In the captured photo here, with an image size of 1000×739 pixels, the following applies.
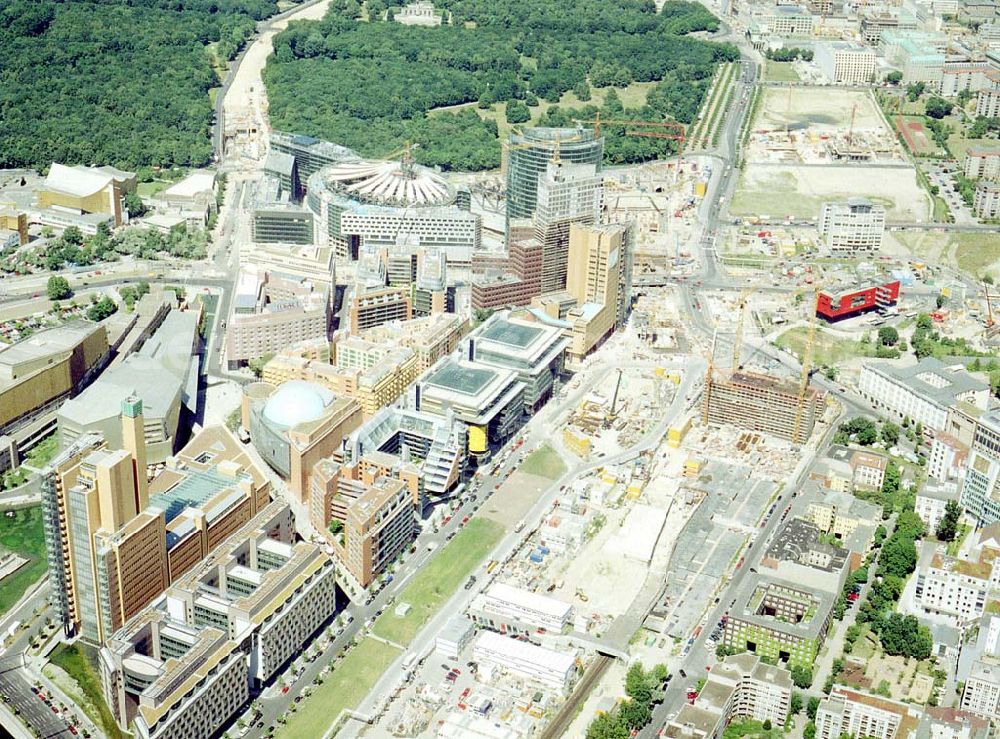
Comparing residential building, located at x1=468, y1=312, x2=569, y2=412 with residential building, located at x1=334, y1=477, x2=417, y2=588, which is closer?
residential building, located at x1=334, y1=477, x2=417, y2=588

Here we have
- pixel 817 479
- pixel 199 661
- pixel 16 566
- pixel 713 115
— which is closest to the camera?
pixel 199 661

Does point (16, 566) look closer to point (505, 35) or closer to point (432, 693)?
point (432, 693)

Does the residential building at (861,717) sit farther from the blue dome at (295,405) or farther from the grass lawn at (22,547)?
the grass lawn at (22,547)

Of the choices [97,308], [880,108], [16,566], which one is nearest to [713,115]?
[880,108]

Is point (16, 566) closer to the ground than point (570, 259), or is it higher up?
closer to the ground

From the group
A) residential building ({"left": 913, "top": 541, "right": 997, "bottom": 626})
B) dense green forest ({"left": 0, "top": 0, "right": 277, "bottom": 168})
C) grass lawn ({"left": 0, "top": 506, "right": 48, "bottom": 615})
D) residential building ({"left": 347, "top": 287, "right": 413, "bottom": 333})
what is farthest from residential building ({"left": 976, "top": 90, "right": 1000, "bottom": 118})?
grass lawn ({"left": 0, "top": 506, "right": 48, "bottom": 615})

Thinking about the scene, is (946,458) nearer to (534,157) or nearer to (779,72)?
(534,157)

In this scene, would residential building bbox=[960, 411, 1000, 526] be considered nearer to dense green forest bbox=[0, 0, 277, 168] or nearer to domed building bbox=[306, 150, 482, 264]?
domed building bbox=[306, 150, 482, 264]
